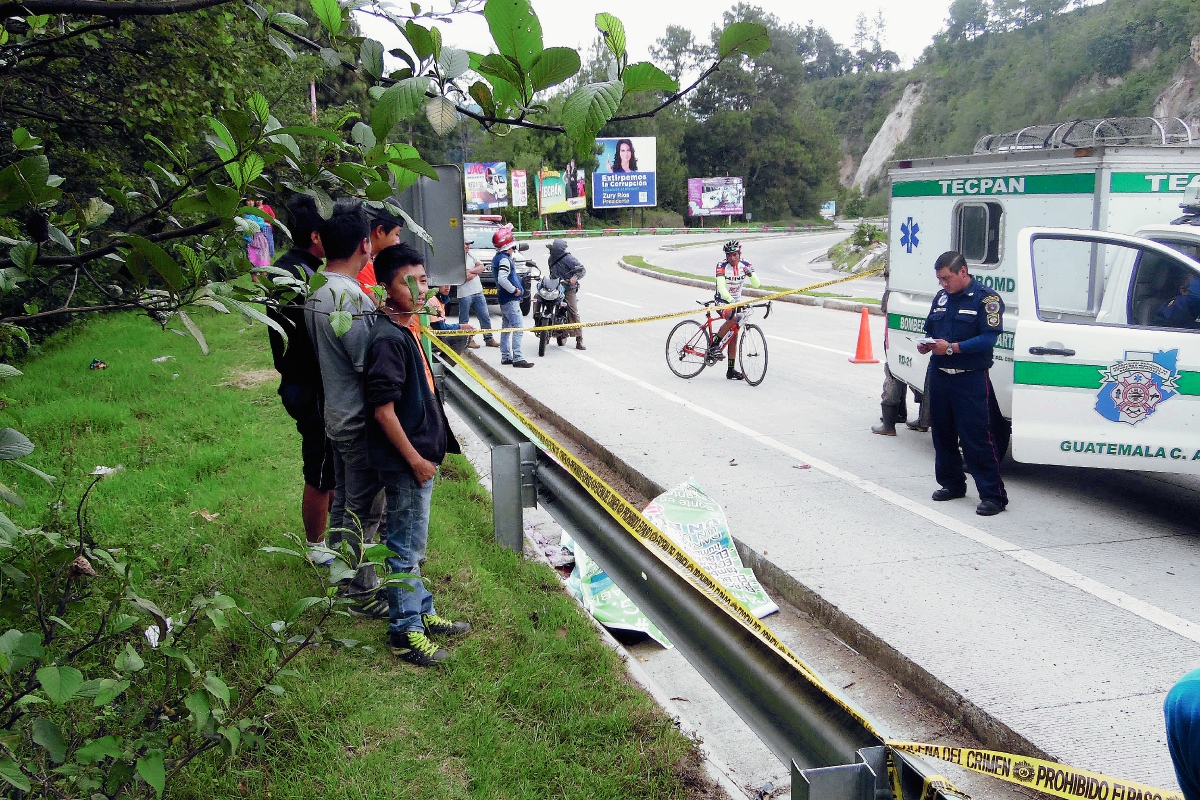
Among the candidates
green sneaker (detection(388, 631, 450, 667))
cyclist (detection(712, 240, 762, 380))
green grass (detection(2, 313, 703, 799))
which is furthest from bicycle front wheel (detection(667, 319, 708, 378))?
green sneaker (detection(388, 631, 450, 667))

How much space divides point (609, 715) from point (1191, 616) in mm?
3183

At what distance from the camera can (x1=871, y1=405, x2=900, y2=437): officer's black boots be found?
8680 millimetres

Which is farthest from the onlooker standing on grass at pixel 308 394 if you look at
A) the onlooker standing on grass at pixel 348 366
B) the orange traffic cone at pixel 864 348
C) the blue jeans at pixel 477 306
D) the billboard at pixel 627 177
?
the billboard at pixel 627 177

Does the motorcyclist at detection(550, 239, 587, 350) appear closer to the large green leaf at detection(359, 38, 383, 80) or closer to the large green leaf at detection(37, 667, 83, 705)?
the large green leaf at detection(359, 38, 383, 80)

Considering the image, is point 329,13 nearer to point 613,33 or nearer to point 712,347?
point 613,33

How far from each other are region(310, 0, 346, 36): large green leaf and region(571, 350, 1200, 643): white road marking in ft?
15.2

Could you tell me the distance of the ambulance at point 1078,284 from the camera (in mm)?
5992

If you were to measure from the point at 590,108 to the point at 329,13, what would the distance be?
0.66m

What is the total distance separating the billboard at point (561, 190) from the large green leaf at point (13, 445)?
60390 millimetres

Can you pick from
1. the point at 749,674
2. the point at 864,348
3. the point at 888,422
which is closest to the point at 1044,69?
the point at 864,348

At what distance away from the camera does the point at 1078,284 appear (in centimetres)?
724

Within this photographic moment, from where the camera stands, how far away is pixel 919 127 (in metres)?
78.1

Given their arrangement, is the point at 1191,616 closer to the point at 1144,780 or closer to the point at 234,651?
the point at 1144,780

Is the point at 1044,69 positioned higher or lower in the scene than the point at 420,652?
higher
